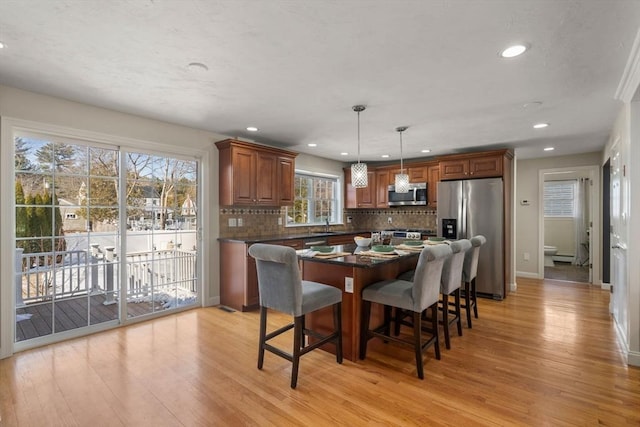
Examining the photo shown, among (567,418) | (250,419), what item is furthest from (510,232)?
(250,419)

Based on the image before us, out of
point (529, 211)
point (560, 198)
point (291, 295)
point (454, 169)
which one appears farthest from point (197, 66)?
point (560, 198)

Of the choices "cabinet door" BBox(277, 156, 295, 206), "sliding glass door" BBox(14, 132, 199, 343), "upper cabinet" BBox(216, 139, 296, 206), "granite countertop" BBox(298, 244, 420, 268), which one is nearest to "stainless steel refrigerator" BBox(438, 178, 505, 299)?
"granite countertop" BBox(298, 244, 420, 268)

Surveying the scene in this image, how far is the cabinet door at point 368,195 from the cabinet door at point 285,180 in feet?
6.49

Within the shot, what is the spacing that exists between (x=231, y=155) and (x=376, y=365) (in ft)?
9.95

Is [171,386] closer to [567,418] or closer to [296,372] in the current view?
[296,372]

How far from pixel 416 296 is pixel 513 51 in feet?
6.03

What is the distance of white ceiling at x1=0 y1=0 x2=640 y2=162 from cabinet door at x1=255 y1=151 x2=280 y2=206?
87 cm

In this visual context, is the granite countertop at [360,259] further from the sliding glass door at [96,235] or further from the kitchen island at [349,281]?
the sliding glass door at [96,235]

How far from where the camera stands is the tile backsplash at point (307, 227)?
454 centimetres

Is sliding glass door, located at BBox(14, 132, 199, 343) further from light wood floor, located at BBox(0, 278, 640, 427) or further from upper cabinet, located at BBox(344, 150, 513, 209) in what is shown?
upper cabinet, located at BBox(344, 150, 513, 209)

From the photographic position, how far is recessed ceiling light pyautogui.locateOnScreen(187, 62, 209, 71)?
2.30m

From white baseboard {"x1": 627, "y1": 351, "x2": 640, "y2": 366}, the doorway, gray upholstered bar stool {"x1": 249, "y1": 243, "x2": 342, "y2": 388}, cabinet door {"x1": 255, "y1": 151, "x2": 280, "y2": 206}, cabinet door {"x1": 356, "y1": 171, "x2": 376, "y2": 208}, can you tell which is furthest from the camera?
the doorway

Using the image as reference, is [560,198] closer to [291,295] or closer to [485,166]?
[485,166]

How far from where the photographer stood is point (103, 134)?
329 centimetres
